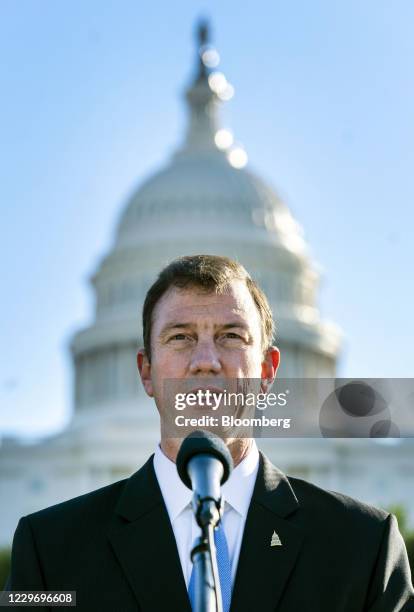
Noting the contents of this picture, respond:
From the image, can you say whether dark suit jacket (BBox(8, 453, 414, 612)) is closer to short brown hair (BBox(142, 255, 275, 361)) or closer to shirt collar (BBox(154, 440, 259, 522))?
shirt collar (BBox(154, 440, 259, 522))

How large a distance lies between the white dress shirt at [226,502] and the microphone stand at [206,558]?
0.76m

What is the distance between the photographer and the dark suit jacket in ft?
11.8

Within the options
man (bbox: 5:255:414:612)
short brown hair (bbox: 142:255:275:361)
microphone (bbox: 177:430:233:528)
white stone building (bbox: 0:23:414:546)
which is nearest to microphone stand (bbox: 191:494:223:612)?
microphone (bbox: 177:430:233:528)

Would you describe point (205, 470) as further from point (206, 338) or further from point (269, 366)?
point (269, 366)

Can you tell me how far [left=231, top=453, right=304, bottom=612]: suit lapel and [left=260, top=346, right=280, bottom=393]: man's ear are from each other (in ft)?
1.00

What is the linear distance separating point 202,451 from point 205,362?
0.58m

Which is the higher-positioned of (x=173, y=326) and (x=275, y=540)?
(x=173, y=326)

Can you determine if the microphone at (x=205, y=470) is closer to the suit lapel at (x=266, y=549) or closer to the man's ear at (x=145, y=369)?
the suit lapel at (x=266, y=549)

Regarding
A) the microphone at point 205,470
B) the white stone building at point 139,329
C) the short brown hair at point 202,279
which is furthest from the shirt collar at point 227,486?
the white stone building at point 139,329

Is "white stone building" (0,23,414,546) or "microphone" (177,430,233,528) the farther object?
"white stone building" (0,23,414,546)

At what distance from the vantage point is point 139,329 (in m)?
78.9

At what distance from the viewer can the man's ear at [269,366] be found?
3.87m

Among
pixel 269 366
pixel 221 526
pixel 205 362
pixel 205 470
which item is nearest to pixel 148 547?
pixel 221 526

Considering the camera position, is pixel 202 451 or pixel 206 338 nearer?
pixel 202 451
